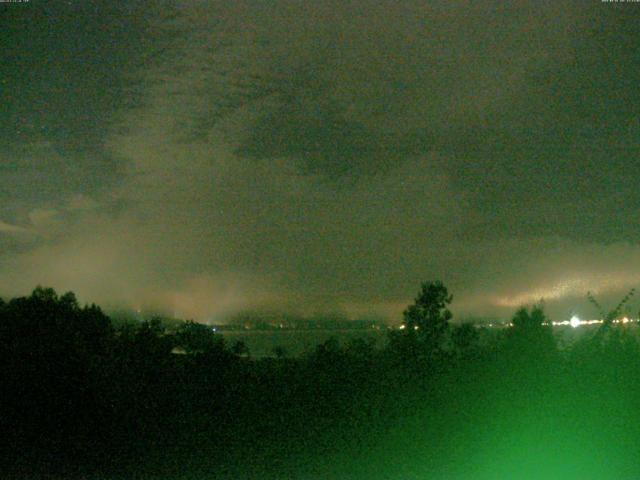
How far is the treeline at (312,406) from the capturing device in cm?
993

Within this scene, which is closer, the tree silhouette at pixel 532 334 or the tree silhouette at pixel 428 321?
the tree silhouette at pixel 532 334

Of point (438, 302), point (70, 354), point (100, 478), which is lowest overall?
point (100, 478)

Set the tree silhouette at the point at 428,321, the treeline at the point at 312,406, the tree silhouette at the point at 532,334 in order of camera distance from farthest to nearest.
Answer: the tree silhouette at the point at 428,321, the tree silhouette at the point at 532,334, the treeline at the point at 312,406

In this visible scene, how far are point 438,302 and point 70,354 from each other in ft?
27.2

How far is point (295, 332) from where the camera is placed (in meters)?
29.2

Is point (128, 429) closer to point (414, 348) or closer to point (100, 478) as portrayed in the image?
point (100, 478)

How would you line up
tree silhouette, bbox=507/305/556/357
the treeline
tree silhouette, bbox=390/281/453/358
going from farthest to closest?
tree silhouette, bbox=390/281/453/358
tree silhouette, bbox=507/305/556/357
the treeline

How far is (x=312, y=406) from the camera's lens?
12320 millimetres

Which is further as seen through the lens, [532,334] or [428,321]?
[428,321]

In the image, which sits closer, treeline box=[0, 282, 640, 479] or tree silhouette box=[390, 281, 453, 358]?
treeline box=[0, 282, 640, 479]

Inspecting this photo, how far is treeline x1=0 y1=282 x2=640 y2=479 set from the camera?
9.93 meters

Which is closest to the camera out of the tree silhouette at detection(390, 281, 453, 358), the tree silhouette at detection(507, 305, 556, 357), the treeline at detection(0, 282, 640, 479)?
the treeline at detection(0, 282, 640, 479)

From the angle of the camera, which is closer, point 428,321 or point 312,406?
point 312,406

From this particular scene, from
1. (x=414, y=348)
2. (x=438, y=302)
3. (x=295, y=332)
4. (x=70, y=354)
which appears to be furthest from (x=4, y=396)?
(x=295, y=332)
